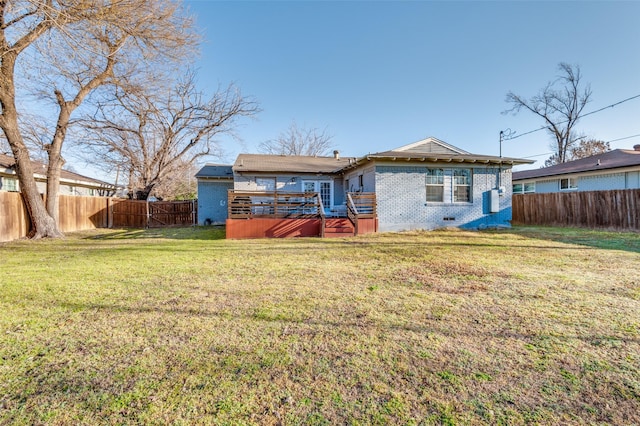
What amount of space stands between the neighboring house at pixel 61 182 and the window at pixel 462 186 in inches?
790

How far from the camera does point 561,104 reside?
28266 millimetres

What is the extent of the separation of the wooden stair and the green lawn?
5713mm

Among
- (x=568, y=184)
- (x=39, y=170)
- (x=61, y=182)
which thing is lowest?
(x=568, y=184)

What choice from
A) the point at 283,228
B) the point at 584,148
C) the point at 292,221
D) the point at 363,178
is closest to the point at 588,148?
the point at 584,148

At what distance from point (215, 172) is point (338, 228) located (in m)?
10.8

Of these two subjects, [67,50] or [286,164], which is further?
[286,164]

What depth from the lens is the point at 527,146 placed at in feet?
92.6

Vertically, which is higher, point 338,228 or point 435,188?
point 435,188

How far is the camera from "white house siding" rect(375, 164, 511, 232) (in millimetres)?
12219

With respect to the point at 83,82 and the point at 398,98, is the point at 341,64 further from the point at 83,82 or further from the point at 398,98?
the point at 83,82

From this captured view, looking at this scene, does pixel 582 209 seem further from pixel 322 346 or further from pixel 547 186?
pixel 322 346

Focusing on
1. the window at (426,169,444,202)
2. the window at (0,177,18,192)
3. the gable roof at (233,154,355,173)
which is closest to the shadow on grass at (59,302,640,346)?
the window at (426,169,444,202)

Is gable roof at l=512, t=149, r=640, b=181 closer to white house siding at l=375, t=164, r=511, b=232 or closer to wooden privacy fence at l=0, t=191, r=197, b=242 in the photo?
white house siding at l=375, t=164, r=511, b=232

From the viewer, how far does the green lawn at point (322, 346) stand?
6.15 ft
